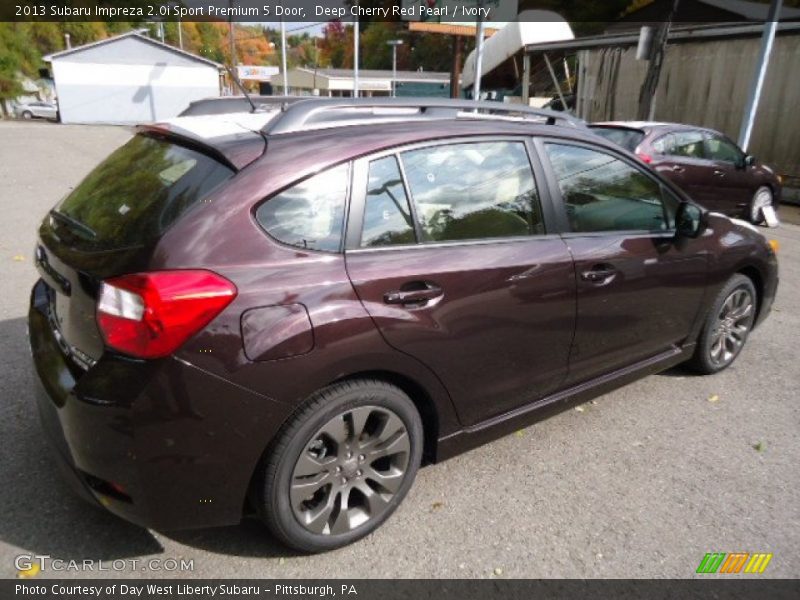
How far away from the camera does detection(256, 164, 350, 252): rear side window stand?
217 centimetres

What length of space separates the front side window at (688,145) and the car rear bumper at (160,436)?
27.9 ft

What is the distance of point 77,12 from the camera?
5603 cm

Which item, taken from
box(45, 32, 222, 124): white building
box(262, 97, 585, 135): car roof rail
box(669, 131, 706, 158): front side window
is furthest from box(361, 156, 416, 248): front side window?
box(45, 32, 222, 124): white building

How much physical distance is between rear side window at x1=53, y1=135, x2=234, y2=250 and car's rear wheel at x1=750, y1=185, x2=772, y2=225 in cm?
998

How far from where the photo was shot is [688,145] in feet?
29.5

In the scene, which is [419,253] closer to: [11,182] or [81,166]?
[11,182]

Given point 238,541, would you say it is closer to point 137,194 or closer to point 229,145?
point 137,194

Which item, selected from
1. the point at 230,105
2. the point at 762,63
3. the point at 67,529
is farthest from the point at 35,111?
the point at 67,529

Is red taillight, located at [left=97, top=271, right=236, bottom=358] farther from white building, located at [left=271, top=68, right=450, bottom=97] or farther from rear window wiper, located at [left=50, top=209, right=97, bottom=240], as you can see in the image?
white building, located at [left=271, top=68, right=450, bottom=97]

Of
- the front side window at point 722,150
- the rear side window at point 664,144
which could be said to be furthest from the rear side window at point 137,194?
the front side window at point 722,150

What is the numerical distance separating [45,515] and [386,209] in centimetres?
191

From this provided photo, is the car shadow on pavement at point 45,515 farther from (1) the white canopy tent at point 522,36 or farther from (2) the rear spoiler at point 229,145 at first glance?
(1) the white canopy tent at point 522,36

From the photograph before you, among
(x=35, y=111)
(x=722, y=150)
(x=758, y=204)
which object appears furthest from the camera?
(x=35, y=111)

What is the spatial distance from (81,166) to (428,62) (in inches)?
2737
